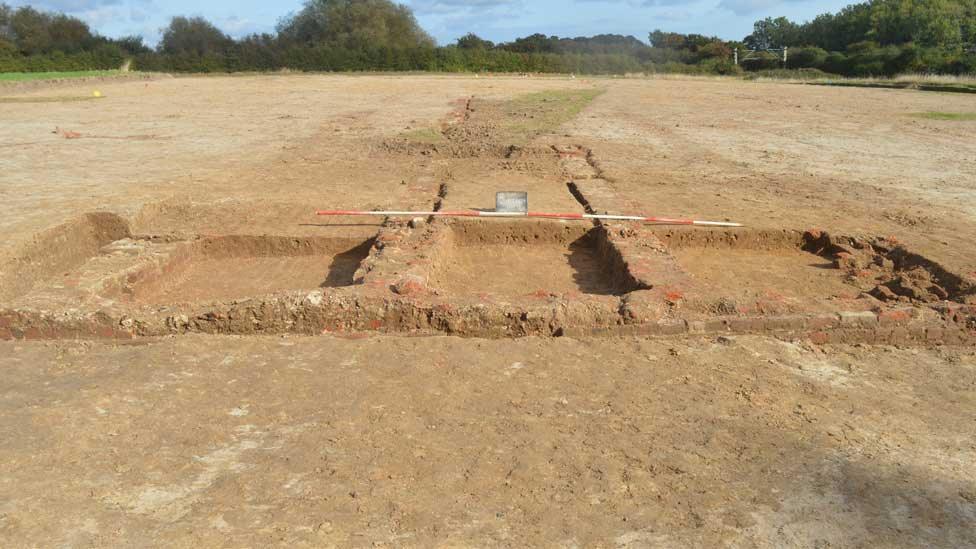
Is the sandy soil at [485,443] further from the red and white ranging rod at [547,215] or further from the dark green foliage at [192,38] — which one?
the dark green foliage at [192,38]

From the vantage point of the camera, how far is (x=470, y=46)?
190 feet

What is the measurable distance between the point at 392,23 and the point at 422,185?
5229cm

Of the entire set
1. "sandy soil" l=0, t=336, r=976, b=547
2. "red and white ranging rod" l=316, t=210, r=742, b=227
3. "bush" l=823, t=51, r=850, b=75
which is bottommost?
"sandy soil" l=0, t=336, r=976, b=547

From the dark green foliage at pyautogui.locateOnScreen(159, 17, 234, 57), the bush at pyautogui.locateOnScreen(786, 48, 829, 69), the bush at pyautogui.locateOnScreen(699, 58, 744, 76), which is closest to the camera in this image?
the bush at pyautogui.locateOnScreen(786, 48, 829, 69)

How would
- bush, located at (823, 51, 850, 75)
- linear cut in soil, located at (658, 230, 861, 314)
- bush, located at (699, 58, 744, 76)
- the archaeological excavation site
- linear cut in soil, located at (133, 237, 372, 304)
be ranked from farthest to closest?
bush, located at (699, 58, 744, 76) → bush, located at (823, 51, 850, 75) → linear cut in soil, located at (133, 237, 372, 304) → linear cut in soil, located at (658, 230, 861, 314) → the archaeological excavation site

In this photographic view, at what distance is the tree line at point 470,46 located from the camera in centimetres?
4125

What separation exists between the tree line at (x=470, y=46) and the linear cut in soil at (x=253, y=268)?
36.1m

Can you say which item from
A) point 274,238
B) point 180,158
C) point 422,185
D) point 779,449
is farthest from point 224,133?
point 779,449

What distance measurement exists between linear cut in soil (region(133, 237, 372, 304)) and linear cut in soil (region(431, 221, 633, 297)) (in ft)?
2.67

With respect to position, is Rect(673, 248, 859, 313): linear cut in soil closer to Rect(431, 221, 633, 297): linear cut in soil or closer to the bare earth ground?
the bare earth ground

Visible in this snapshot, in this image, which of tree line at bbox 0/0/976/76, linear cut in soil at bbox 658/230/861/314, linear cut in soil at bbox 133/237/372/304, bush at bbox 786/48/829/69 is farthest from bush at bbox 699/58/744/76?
linear cut in soil at bbox 133/237/372/304

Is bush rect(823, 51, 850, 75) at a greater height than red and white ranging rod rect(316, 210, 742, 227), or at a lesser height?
greater

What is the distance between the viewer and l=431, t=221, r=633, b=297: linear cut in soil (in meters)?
5.61

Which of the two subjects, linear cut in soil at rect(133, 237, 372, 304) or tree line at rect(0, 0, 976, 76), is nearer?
linear cut in soil at rect(133, 237, 372, 304)
